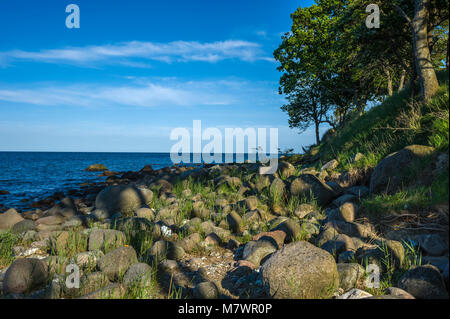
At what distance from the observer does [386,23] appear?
1069 cm

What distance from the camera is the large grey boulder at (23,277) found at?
3178 mm

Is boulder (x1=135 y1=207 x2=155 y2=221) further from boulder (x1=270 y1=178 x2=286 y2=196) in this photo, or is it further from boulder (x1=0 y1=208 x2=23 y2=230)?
boulder (x1=0 y1=208 x2=23 y2=230)

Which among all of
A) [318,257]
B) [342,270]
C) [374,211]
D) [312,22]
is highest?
[312,22]

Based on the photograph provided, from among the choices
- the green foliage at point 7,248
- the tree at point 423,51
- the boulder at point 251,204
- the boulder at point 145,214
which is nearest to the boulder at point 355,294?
the boulder at point 251,204

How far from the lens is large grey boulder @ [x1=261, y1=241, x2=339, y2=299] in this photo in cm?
283

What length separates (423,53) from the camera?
8.15 m

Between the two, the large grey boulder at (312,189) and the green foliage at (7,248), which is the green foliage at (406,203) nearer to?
the large grey boulder at (312,189)

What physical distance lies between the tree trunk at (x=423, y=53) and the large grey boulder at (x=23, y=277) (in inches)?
380

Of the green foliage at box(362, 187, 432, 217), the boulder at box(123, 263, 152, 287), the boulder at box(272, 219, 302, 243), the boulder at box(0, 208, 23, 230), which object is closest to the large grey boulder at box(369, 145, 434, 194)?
the green foliage at box(362, 187, 432, 217)

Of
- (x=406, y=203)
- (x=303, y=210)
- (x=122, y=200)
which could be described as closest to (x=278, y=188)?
(x=303, y=210)

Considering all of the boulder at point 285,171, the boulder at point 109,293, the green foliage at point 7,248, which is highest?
the boulder at point 285,171

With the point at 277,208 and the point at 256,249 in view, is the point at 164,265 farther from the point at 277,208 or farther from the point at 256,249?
the point at 277,208
